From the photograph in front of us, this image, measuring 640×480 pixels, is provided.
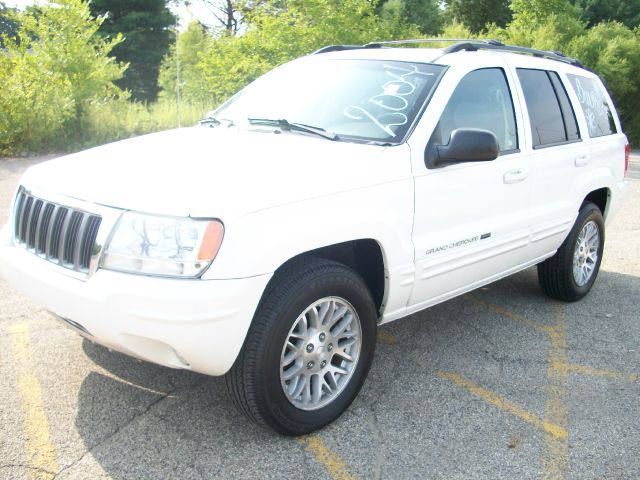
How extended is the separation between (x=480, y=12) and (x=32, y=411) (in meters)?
29.4

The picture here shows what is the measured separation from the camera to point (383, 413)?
355 centimetres

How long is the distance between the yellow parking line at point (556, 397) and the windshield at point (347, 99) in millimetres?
1744

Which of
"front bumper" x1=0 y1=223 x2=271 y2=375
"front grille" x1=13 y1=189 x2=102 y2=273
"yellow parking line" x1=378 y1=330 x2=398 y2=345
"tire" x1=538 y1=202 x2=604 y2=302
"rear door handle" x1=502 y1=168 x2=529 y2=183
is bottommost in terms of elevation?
"yellow parking line" x1=378 y1=330 x2=398 y2=345

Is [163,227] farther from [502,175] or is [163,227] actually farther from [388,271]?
[502,175]

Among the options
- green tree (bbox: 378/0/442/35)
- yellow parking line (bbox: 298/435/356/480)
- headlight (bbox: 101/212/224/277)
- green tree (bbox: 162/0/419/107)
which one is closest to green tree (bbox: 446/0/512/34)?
green tree (bbox: 378/0/442/35)

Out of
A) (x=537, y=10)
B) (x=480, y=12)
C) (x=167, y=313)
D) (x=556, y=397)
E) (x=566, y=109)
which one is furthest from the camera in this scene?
(x=480, y=12)

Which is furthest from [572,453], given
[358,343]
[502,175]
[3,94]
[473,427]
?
[3,94]

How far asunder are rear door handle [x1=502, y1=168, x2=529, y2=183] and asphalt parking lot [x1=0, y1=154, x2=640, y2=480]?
1152mm

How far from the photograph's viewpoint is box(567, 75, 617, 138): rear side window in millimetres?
5363

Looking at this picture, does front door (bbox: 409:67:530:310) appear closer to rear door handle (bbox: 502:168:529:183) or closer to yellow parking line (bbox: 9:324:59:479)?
rear door handle (bbox: 502:168:529:183)

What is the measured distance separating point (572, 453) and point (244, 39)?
13079 mm

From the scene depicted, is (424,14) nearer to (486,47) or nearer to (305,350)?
(486,47)

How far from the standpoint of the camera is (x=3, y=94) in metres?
12.1

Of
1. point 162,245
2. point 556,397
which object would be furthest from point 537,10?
point 162,245
